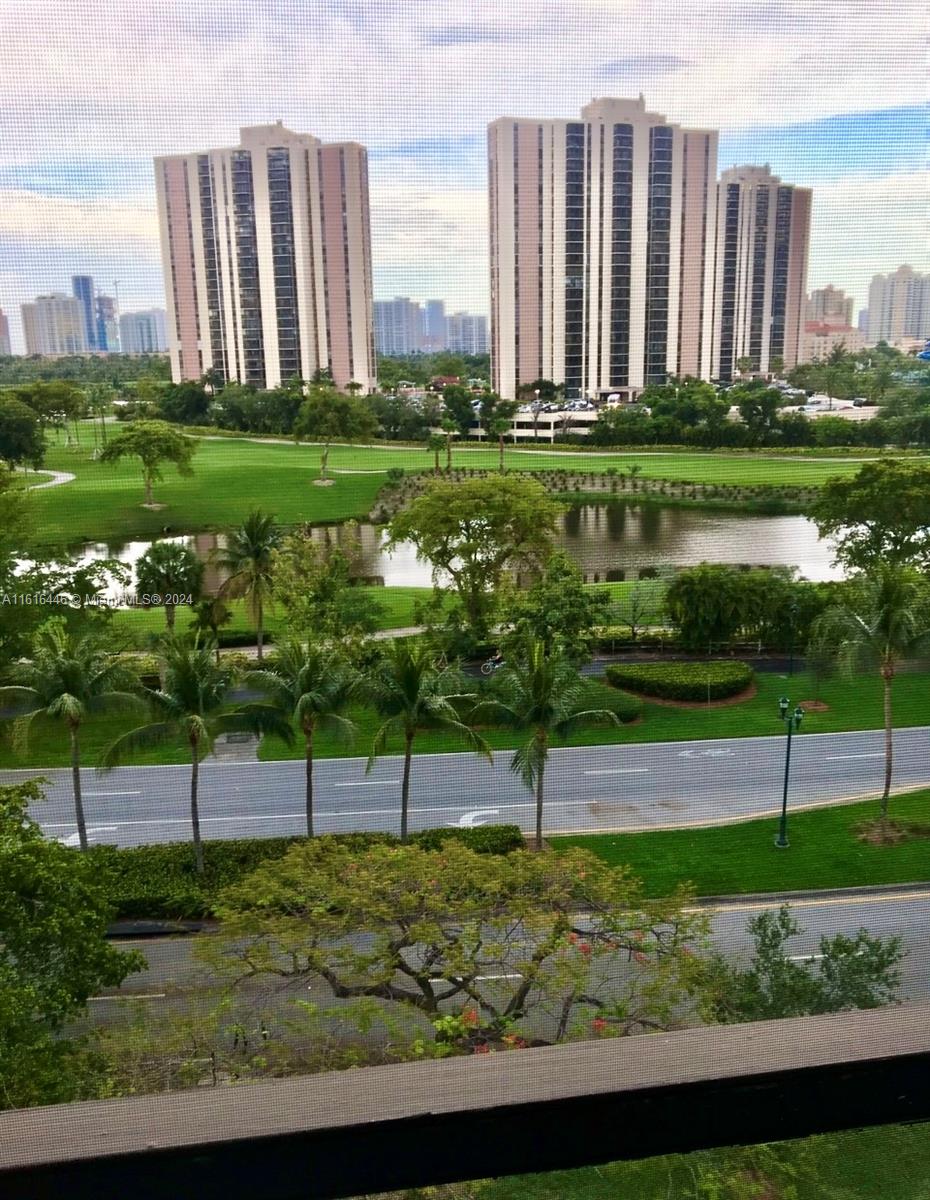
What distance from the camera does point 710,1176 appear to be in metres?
0.51

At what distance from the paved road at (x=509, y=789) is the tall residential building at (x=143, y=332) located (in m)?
1.23

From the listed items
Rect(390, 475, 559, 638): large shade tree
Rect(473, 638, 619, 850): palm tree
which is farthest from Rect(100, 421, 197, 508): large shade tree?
Rect(473, 638, 619, 850): palm tree

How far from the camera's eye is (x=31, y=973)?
178 centimetres

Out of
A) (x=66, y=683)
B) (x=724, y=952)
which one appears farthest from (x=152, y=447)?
(x=724, y=952)

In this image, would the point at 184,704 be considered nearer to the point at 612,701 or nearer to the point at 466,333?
the point at 466,333

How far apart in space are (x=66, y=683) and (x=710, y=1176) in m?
1.90

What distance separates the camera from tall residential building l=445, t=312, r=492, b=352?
1945 millimetres

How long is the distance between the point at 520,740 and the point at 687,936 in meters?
0.87

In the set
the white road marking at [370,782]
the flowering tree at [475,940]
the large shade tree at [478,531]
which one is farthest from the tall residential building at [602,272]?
the white road marking at [370,782]

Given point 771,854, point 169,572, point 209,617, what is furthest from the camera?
point 209,617

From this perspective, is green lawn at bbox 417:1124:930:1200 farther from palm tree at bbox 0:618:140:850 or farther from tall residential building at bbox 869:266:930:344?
palm tree at bbox 0:618:140:850

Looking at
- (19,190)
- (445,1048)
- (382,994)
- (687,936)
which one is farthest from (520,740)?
(19,190)

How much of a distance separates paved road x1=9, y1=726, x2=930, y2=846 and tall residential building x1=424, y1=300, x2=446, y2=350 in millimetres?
1294

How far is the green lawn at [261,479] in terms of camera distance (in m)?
2.02
